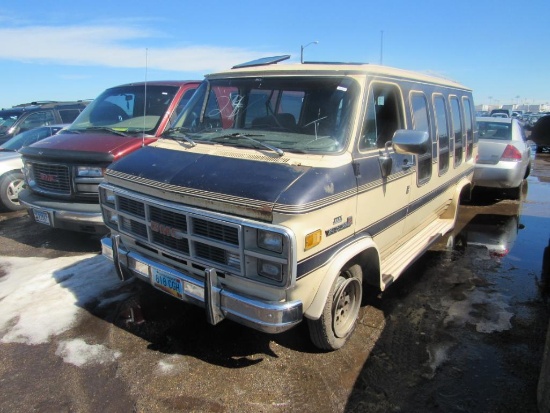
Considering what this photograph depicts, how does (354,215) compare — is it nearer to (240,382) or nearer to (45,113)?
(240,382)

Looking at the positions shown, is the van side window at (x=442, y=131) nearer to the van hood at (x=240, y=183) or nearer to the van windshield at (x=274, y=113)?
the van windshield at (x=274, y=113)

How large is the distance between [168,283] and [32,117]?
9148mm

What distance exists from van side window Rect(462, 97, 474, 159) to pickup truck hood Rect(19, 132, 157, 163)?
15.8 feet

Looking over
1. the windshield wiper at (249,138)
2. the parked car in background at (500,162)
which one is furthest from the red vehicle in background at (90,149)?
the parked car in background at (500,162)

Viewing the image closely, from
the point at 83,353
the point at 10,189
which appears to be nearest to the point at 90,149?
the point at 83,353

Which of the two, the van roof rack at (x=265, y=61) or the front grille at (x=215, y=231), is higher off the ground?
the van roof rack at (x=265, y=61)

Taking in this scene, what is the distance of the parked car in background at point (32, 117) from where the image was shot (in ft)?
33.5

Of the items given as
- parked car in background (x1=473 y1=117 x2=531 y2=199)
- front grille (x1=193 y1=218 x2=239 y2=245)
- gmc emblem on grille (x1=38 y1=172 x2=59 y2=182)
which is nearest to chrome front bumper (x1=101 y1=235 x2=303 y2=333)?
front grille (x1=193 y1=218 x2=239 y2=245)

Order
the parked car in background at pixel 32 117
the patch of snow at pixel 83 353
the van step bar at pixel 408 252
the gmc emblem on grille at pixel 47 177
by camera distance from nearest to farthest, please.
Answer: the patch of snow at pixel 83 353 < the van step bar at pixel 408 252 < the gmc emblem on grille at pixel 47 177 < the parked car in background at pixel 32 117

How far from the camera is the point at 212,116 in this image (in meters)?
4.21

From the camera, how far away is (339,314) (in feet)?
11.9

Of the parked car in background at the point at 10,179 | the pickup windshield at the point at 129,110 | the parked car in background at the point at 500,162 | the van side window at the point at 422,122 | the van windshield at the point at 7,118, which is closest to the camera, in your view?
the van side window at the point at 422,122

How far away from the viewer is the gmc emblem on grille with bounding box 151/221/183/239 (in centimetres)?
324

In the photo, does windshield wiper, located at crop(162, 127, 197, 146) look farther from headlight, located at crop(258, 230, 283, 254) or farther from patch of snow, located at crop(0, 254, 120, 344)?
patch of snow, located at crop(0, 254, 120, 344)
